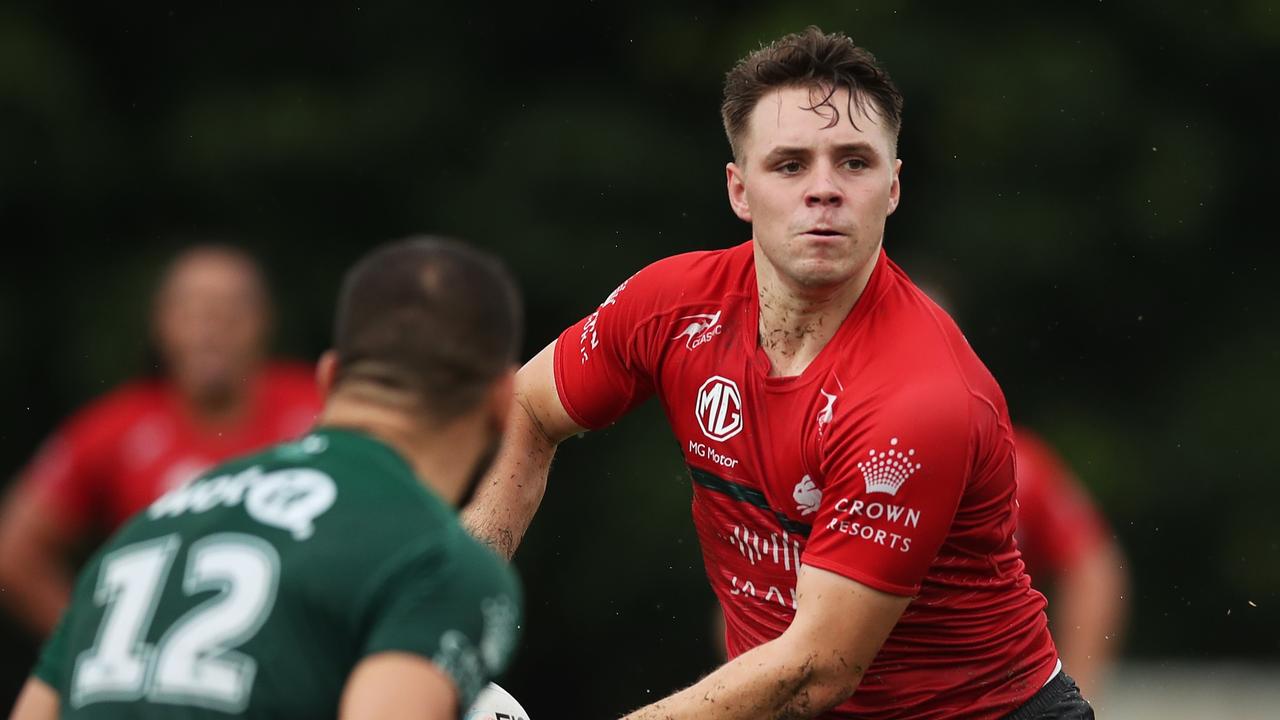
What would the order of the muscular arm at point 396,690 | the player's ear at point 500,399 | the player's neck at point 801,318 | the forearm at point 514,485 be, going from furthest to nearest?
the forearm at point 514,485
the player's neck at point 801,318
the player's ear at point 500,399
the muscular arm at point 396,690

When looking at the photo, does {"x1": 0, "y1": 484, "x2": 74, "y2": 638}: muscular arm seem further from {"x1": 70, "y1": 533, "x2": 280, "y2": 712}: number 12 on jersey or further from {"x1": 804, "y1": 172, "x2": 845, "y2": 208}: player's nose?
{"x1": 70, "y1": 533, "x2": 280, "y2": 712}: number 12 on jersey

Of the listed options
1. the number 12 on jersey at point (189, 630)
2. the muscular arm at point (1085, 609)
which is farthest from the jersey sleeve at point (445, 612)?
the muscular arm at point (1085, 609)

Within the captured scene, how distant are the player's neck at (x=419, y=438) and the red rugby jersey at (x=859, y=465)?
4.76ft

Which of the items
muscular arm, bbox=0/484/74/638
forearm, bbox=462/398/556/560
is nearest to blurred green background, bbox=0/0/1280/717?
muscular arm, bbox=0/484/74/638

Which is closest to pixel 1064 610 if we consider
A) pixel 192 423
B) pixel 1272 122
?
pixel 192 423

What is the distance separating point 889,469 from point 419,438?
159cm

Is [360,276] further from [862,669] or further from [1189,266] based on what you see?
[1189,266]

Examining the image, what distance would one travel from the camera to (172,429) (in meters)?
8.81

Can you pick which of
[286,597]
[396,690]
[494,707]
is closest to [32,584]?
[494,707]

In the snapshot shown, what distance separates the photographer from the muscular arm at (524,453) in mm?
5660

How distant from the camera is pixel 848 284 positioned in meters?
5.12

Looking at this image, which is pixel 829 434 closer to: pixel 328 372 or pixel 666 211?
pixel 328 372

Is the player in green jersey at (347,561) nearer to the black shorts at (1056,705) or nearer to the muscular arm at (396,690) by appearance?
the muscular arm at (396,690)

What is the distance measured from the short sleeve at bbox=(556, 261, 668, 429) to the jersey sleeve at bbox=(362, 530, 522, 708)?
7.00 feet
